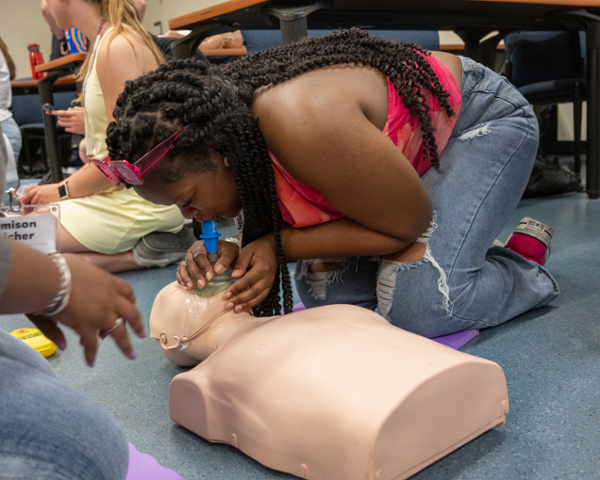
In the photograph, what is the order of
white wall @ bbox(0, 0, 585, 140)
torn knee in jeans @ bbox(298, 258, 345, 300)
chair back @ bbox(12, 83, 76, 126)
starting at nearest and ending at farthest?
torn knee in jeans @ bbox(298, 258, 345, 300) < chair back @ bbox(12, 83, 76, 126) < white wall @ bbox(0, 0, 585, 140)

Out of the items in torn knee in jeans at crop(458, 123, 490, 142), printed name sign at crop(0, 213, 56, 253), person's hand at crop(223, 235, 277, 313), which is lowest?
person's hand at crop(223, 235, 277, 313)

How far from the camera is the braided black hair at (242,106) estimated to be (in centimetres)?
86

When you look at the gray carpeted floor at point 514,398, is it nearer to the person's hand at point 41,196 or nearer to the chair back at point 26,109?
the person's hand at point 41,196

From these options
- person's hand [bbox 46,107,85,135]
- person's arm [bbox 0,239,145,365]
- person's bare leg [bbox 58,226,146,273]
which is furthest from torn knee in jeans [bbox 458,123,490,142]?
person's hand [bbox 46,107,85,135]

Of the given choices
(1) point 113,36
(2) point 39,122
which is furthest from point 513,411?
(2) point 39,122

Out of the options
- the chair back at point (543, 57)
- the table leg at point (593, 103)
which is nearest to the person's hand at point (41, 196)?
the table leg at point (593, 103)

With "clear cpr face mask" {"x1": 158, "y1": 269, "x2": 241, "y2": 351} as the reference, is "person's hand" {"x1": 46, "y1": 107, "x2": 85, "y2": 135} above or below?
above

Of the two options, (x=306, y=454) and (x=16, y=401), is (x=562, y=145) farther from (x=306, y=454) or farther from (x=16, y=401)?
(x=16, y=401)

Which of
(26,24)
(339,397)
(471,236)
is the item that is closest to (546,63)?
(471,236)

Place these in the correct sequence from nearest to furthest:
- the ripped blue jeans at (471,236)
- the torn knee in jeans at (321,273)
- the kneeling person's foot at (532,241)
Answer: the ripped blue jeans at (471,236) < the torn knee in jeans at (321,273) < the kneeling person's foot at (532,241)

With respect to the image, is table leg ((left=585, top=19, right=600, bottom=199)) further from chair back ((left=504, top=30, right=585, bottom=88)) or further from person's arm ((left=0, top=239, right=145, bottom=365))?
person's arm ((left=0, top=239, right=145, bottom=365))

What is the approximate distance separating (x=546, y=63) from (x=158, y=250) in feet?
7.93

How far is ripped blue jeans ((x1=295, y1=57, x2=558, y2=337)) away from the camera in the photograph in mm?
1049

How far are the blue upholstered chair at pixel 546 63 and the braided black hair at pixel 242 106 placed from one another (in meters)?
2.03
